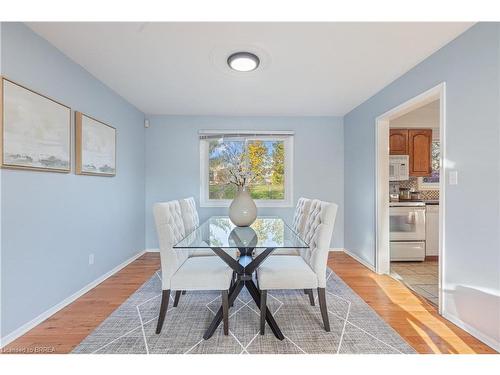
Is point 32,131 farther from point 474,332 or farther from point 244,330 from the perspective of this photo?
point 474,332

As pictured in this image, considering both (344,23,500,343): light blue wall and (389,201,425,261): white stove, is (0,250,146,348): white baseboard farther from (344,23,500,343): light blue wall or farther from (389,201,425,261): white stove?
(389,201,425,261): white stove

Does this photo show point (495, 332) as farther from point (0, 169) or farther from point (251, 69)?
point (0, 169)

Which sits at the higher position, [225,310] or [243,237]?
[243,237]

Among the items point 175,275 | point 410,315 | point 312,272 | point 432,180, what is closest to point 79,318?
point 175,275

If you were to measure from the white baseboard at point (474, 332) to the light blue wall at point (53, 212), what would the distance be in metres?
3.30

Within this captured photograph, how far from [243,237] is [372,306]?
Answer: 139 cm

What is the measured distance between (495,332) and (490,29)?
6.72 feet

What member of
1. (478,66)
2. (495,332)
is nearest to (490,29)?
(478,66)

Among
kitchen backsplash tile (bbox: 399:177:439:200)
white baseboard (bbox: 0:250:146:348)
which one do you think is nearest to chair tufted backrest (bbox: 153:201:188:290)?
white baseboard (bbox: 0:250:146:348)

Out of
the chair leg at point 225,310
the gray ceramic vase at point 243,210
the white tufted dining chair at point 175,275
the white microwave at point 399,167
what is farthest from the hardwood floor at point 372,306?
the white microwave at point 399,167

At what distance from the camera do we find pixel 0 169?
5.29 feet

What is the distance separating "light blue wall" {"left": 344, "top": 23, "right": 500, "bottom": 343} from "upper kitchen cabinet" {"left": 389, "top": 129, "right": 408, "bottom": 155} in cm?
180

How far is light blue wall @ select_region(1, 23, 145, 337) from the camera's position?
5.58 feet

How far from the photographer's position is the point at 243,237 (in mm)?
1968
